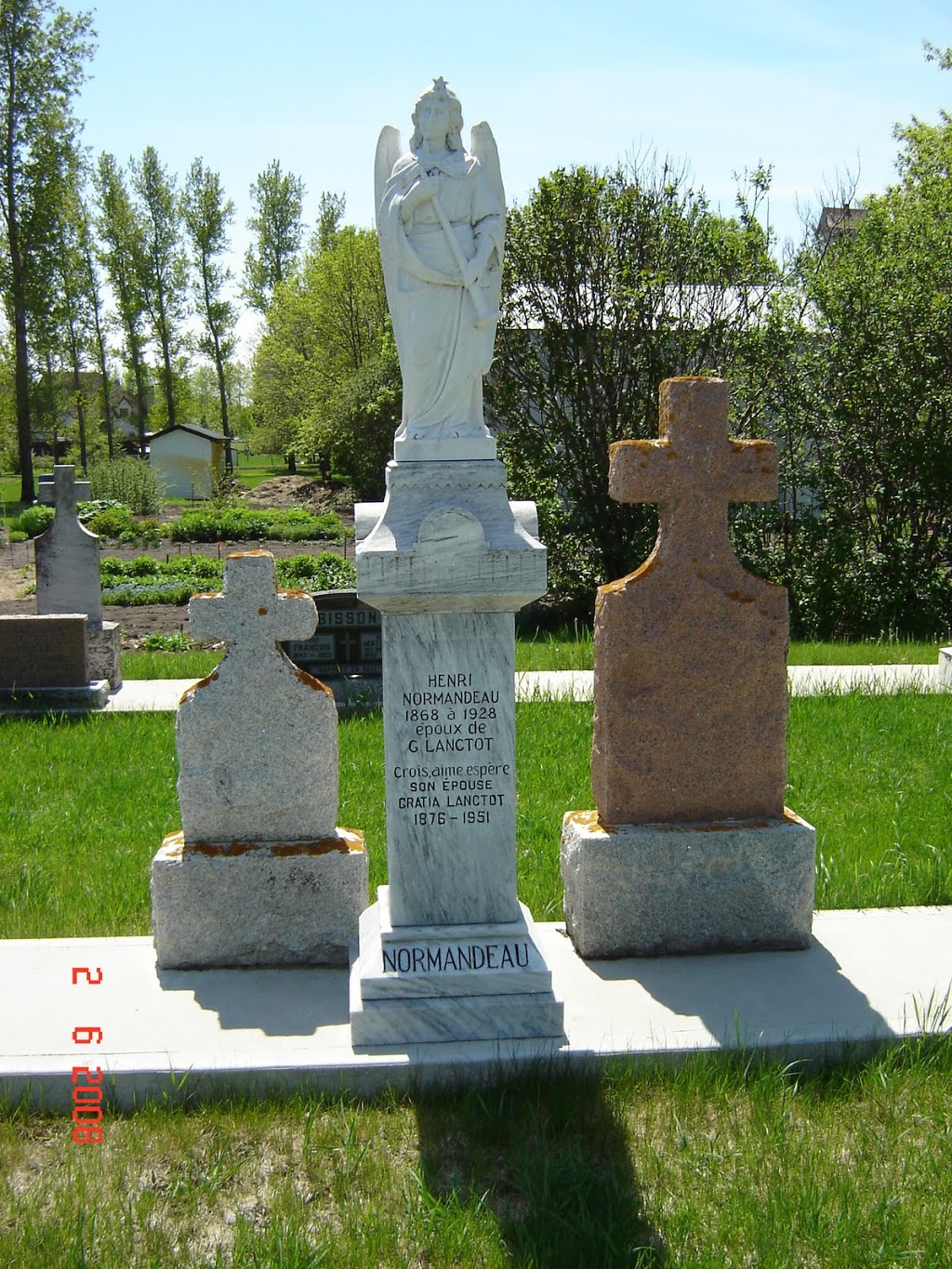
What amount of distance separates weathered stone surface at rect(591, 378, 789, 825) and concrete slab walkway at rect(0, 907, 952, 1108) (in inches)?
30.8

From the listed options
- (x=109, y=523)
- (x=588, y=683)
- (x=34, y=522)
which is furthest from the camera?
(x=34, y=522)

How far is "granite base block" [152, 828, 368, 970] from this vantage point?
4797 mm

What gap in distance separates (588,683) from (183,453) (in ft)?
121

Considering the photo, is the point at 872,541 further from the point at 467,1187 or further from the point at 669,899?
the point at 467,1187

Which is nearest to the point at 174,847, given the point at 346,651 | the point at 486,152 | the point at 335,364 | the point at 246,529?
the point at 486,152

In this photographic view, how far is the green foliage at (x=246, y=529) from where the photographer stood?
24.4 metres

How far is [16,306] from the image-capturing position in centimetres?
3344

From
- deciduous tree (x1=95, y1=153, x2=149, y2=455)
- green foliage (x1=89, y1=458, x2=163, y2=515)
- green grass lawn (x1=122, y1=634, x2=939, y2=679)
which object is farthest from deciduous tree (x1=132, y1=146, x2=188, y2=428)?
green grass lawn (x1=122, y1=634, x2=939, y2=679)

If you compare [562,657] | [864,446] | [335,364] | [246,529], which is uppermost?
[335,364]

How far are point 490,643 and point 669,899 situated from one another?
1518 millimetres

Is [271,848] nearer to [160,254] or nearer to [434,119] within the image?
[434,119]

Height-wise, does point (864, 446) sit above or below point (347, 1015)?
above

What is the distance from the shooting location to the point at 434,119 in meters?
4.22
